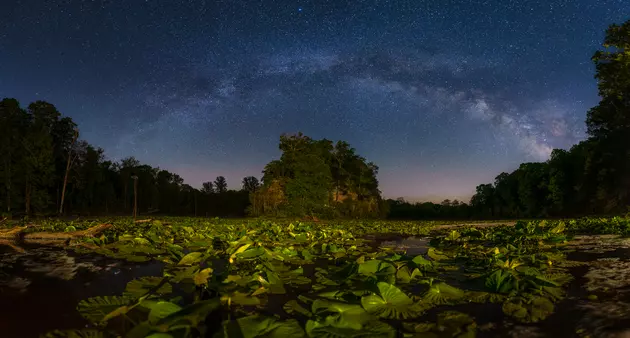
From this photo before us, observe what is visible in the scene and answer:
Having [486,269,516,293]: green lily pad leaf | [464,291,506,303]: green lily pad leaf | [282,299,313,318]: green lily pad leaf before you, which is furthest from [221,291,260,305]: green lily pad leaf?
[486,269,516,293]: green lily pad leaf

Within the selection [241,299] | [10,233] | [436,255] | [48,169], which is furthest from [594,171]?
[48,169]

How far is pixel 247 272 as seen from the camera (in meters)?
3.93

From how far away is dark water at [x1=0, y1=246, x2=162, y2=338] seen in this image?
92.4 inches

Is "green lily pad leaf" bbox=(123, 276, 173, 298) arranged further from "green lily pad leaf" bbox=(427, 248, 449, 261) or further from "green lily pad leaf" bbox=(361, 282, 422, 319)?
"green lily pad leaf" bbox=(427, 248, 449, 261)

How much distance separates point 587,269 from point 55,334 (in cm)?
549

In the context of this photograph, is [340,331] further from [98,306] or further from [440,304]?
[98,306]

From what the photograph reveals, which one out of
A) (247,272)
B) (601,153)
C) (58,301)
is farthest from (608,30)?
(58,301)

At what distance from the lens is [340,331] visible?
6.03ft

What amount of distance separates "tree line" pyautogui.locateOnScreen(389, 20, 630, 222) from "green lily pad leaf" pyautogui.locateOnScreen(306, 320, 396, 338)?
19.6m

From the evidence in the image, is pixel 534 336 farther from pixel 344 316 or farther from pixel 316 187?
pixel 316 187

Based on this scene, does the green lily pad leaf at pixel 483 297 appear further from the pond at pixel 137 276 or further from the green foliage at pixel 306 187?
the green foliage at pixel 306 187

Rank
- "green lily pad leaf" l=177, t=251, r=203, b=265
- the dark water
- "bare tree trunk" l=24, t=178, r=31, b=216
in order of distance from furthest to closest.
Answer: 1. "bare tree trunk" l=24, t=178, r=31, b=216
2. "green lily pad leaf" l=177, t=251, r=203, b=265
3. the dark water

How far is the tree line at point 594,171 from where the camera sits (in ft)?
55.8

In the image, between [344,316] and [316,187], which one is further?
[316,187]
